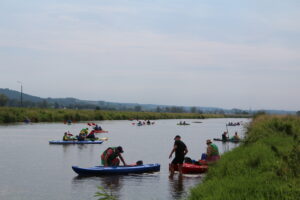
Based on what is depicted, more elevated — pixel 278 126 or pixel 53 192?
pixel 278 126

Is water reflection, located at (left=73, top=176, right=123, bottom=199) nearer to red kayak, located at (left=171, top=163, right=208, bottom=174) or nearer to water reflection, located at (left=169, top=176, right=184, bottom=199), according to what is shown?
water reflection, located at (left=169, top=176, right=184, bottom=199)

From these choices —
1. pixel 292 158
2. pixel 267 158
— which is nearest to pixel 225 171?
pixel 267 158

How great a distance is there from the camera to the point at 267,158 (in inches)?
521

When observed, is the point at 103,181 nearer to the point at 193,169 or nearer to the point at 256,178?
the point at 193,169

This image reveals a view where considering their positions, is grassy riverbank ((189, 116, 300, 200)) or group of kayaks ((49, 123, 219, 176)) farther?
group of kayaks ((49, 123, 219, 176))

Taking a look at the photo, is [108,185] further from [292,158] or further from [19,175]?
[292,158]

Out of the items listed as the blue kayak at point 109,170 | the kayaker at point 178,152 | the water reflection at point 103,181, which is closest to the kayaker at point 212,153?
the kayaker at point 178,152

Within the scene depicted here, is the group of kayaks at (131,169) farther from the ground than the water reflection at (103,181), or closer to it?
farther from the ground

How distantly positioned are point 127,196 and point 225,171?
12.4 feet

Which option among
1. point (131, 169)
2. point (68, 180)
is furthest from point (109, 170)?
point (68, 180)

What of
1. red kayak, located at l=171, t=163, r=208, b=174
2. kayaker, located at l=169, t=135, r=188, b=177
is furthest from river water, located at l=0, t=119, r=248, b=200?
red kayak, located at l=171, t=163, r=208, b=174

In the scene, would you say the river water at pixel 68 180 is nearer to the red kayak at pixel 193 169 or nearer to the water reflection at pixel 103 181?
the water reflection at pixel 103 181

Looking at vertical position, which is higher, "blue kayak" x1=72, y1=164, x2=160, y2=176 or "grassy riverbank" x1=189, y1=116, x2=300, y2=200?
"grassy riverbank" x1=189, y1=116, x2=300, y2=200

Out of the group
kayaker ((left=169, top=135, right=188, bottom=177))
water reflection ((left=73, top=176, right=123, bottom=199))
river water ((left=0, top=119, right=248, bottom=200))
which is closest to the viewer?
river water ((left=0, top=119, right=248, bottom=200))
